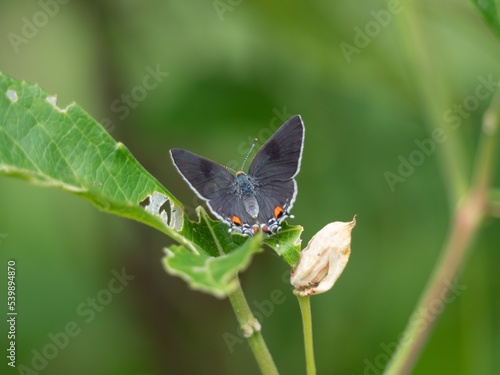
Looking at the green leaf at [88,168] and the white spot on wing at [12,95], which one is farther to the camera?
the white spot on wing at [12,95]

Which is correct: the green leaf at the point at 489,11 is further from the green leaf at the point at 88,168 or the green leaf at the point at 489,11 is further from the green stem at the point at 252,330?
the green stem at the point at 252,330

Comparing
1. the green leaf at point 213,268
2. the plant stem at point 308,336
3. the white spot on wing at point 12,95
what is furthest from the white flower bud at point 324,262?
the white spot on wing at point 12,95

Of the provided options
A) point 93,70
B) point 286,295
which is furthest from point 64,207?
point 286,295

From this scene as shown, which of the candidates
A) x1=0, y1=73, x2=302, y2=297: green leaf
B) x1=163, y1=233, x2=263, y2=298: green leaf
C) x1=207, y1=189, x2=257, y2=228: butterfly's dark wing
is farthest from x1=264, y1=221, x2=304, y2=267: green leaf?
x1=163, y1=233, x2=263, y2=298: green leaf

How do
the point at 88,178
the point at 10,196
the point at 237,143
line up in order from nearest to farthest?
the point at 88,178 < the point at 237,143 < the point at 10,196

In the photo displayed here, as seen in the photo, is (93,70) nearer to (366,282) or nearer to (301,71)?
(301,71)

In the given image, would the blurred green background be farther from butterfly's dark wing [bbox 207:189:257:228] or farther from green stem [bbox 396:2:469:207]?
butterfly's dark wing [bbox 207:189:257:228]
